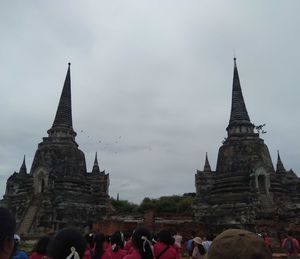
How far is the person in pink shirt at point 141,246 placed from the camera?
21.5 feet

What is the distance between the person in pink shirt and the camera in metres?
6.54

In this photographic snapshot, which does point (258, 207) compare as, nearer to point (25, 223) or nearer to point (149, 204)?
point (25, 223)

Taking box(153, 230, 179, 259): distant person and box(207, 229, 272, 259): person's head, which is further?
box(153, 230, 179, 259): distant person

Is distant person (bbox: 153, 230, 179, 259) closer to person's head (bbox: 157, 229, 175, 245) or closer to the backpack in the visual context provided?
person's head (bbox: 157, 229, 175, 245)

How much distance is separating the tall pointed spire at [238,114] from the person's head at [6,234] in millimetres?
40552

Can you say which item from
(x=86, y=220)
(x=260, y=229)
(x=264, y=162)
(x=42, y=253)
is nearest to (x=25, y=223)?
(x=86, y=220)

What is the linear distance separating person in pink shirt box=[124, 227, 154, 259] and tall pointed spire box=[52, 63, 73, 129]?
127 ft

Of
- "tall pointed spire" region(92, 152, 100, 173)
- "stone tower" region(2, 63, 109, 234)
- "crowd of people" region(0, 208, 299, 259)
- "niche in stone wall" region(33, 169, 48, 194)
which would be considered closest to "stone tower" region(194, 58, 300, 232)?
"stone tower" region(2, 63, 109, 234)

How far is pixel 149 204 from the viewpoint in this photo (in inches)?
2985

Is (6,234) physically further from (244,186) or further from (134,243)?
(244,186)

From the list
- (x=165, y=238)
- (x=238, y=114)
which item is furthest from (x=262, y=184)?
(x=165, y=238)

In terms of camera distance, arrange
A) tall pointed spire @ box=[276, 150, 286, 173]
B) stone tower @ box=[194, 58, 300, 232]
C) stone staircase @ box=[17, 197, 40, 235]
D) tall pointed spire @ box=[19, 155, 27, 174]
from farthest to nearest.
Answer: tall pointed spire @ box=[19, 155, 27, 174]
tall pointed spire @ box=[276, 150, 286, 173]
stone staircase @ box=[17, 197, 40, 235]
stone tower @ box=[194, 58, 300, 232]

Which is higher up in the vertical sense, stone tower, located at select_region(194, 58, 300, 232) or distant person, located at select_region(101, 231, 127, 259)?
stone tower, located at select_region(194, 58, 300, 232)

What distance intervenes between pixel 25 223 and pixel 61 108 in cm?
1431
